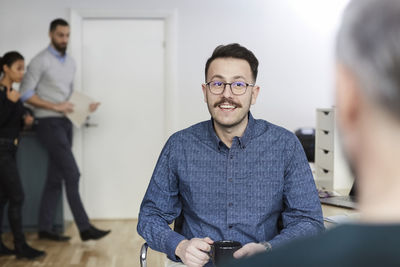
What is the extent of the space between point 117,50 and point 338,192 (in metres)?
3.13

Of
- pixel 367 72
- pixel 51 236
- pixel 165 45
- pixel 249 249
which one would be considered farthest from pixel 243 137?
pixel 165 45

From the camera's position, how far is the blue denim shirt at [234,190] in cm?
184

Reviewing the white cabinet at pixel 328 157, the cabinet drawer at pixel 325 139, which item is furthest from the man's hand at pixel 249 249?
the cabinet drawer at pixel 325 139

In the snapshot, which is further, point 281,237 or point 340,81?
point 281,237

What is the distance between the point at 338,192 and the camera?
269 cm

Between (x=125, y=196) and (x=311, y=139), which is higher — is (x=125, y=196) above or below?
below

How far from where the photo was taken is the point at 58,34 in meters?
4.52

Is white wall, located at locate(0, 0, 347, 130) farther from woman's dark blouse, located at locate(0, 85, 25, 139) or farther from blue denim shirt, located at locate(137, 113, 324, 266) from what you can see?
blue denim shirt, located at locate(137, 113, 324, 266)

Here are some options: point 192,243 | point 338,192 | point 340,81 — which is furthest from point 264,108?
point 340,81

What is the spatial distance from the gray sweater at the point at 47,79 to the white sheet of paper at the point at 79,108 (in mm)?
66

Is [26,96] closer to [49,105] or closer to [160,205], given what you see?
[49,105]

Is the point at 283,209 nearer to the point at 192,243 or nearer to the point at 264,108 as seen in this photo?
the point at 192,243

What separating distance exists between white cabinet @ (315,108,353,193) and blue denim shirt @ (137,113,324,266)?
820 millimetres

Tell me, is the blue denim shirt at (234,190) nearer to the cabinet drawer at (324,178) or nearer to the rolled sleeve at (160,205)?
the rolled sleeve at (160,205)
